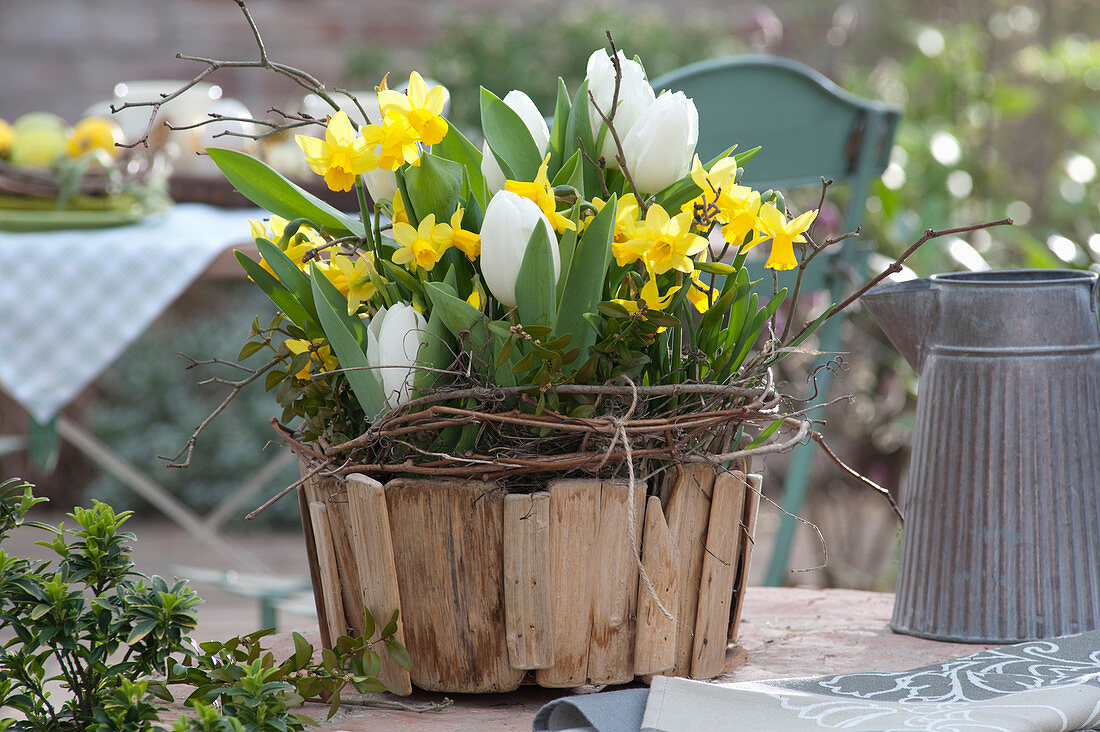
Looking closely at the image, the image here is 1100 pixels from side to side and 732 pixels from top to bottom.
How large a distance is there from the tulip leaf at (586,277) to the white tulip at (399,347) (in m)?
0.09

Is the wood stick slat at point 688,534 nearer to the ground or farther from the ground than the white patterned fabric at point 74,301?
nearer to the ground

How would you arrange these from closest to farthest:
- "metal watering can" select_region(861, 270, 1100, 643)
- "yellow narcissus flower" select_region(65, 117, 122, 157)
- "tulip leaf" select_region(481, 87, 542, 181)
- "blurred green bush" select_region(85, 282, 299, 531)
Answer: "tulip leaf" select_region(481, 87, 542, 181) → "metal watering can" select_region(861, 270, 1100, 643) → "yellow narcissus flower" select_region(65, 117, 122, 157) → "blurred green bush" select_region(85, 282, 299, 531)

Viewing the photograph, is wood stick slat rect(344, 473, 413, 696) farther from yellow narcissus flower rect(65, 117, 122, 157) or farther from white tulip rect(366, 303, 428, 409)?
yellow narcissus flower rect(65, 117, 122, 157)

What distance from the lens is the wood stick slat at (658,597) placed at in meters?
0.71

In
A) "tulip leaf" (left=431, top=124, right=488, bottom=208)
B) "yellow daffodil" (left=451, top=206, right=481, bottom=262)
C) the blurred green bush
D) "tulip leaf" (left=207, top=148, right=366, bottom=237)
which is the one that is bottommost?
the blurred green bush

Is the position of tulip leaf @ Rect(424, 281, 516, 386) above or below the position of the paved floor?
above

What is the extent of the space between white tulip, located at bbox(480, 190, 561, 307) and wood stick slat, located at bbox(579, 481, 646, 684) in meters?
0.15

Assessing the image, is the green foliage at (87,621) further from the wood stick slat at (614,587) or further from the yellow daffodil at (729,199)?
the yellow daffodil at (729,199)

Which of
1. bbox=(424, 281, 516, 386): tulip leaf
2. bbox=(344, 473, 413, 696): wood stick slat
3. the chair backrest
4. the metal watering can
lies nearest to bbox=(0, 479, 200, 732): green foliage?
bbox=(344, 473, 413, 696): wood stick slat

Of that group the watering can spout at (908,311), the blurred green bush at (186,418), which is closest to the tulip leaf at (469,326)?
the watering can spout at (908,311)

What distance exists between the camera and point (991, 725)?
61 centimetres

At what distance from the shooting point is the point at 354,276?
2.39 ft

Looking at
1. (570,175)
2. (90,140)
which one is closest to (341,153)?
(570,175)

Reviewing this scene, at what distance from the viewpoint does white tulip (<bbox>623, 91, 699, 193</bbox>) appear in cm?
70
